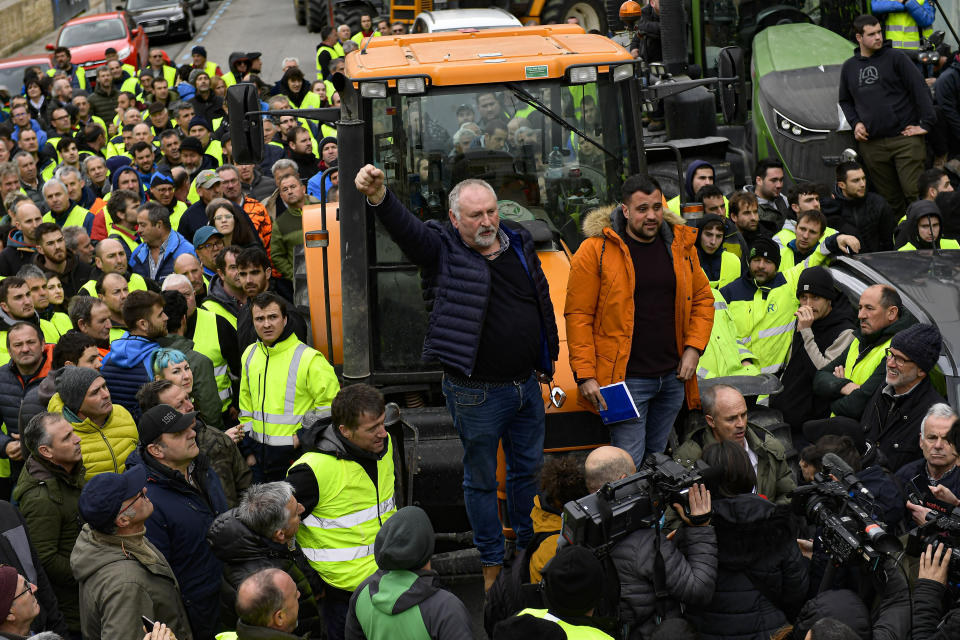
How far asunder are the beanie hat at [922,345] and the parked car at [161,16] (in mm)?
24788

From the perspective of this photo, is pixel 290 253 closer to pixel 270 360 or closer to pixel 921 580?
pixel 270 360

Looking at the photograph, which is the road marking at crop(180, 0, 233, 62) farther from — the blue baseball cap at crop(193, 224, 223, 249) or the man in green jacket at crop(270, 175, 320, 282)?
the blue baseball cap at crop(193, 224, 223, 249)

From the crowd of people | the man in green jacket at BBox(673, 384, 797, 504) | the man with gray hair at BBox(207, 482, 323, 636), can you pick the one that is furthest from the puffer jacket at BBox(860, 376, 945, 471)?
the man with gray hair at BBox(207, 482, 323, 636)

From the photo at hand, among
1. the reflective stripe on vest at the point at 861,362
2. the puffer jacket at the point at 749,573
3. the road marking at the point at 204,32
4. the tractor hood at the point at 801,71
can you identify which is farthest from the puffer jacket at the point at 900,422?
the road marking at the point at 204,32

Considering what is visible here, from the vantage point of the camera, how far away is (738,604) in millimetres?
4434

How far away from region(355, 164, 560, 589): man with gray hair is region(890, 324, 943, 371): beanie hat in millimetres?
1907

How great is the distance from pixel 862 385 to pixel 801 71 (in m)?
5.86

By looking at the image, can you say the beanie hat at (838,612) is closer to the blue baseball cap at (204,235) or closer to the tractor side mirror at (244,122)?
the tractor side mirror at (244,122)

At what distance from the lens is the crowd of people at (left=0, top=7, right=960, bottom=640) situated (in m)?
4.23

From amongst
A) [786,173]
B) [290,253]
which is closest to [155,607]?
[290,253]

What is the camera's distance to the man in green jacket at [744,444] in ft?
17.2

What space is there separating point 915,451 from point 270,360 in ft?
11.2

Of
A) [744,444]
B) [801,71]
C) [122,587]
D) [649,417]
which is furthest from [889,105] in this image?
[122,587]

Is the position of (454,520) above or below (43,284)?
below
